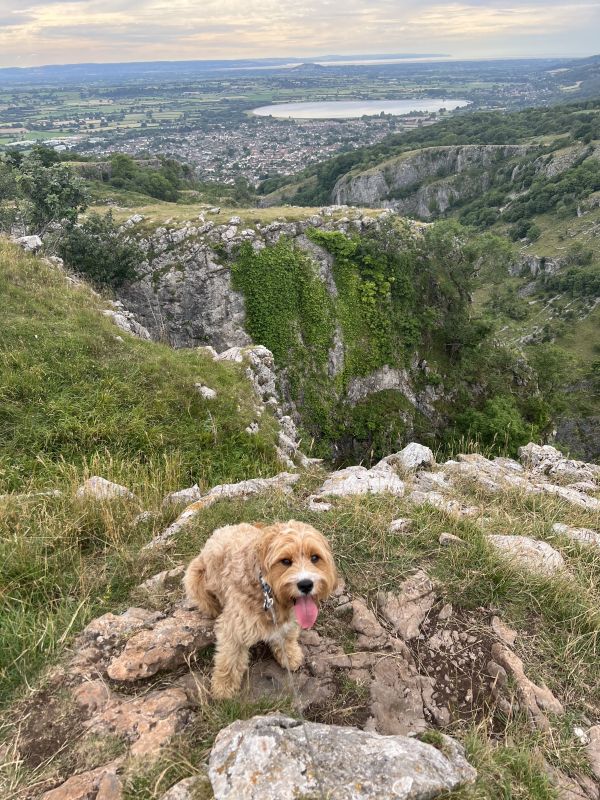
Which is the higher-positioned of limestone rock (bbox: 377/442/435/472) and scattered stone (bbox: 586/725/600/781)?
scattered stone (bbox: 586/725/600/781)

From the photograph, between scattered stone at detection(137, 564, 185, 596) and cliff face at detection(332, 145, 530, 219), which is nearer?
scattered stone at detection(137, 564, 185, 596)

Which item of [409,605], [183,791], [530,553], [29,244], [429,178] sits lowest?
[530,553]

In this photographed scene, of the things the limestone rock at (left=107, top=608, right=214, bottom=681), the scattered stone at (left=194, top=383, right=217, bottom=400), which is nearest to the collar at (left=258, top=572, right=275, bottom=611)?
the limestone rock at (left=107, top=608, right=214, bottom=681)

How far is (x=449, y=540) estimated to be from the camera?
5312 mm

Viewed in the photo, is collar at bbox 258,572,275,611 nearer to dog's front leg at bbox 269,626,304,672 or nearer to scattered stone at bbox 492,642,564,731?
dog's front leg at bbox 269,626,304,672

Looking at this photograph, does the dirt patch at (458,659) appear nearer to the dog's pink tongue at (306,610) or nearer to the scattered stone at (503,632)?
the scattered stone at (503,632)

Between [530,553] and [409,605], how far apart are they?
1.89 meters

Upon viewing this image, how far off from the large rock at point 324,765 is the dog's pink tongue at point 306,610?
0.61 metres

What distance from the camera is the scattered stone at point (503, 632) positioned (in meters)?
4.27

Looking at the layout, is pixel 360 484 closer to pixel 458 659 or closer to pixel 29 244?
pixel 458 659

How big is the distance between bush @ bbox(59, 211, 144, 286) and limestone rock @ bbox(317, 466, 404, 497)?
20553mm

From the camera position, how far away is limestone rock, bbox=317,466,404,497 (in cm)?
679

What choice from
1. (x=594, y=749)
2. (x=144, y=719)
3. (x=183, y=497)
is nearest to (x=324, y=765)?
(x=144, y=719)

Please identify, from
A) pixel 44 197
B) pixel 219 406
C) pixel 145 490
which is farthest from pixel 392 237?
pixel 145 490
